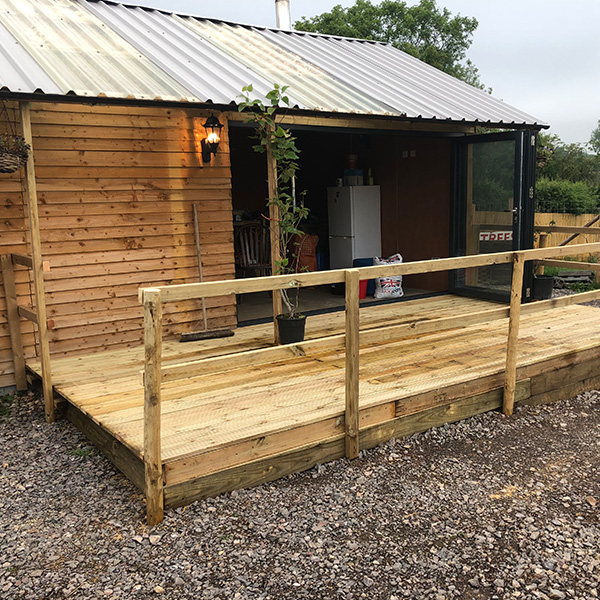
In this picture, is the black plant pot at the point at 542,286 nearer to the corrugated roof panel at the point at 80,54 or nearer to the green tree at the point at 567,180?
the green tree at the point at 567,180

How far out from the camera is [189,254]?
18.1 ft

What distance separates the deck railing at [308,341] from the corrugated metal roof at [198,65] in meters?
2.10

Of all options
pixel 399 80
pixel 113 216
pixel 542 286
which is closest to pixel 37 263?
pixel 113 216

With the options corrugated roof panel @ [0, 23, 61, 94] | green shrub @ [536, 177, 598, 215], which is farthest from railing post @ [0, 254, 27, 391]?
green shrub @ [536, 177, 598, 215]

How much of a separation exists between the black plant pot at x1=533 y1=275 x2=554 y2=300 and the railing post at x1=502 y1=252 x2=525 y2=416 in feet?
10.2

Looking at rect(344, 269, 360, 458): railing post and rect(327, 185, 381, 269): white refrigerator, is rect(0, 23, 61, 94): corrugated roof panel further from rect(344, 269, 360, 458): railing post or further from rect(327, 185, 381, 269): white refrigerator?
rect(327, 185, 381, 269): white refrigerator

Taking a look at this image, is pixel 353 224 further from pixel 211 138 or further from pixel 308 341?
pixel 308 341

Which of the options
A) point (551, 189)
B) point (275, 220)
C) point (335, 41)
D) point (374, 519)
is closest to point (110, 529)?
point (374, 519)

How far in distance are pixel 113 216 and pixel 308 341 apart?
8.26 ft

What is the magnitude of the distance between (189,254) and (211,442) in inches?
107

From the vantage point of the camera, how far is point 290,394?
392 cm

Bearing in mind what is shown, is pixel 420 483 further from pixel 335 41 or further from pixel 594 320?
pixel 335 41

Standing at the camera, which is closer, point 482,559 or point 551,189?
point 482,559

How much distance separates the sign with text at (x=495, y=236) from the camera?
6.93 metres
